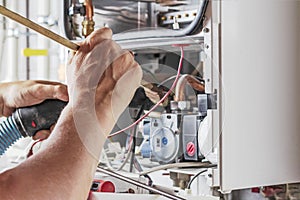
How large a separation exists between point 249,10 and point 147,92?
319 millimetres

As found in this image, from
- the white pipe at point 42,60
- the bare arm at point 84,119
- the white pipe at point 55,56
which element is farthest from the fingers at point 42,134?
the white pipe at point 42,60

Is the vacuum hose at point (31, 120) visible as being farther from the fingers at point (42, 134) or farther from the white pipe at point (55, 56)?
the white pipe at point (55, 56)

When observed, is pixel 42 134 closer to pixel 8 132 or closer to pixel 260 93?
pixel 8 132

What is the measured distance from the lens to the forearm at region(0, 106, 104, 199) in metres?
0.97

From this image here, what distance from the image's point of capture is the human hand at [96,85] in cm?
105

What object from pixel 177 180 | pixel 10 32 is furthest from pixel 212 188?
pixel 10 32

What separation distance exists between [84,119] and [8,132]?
0.98 feet

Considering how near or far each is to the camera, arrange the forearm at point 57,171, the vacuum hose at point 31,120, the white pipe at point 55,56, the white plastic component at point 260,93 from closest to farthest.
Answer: the forearm at point 57,171, the vacuum hose at point 31,120, the white plastic component at point 260,93, the white pipe at point 55,56

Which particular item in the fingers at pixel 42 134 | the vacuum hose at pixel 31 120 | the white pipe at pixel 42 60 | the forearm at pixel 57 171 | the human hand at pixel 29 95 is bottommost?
the forearm at pixel 57 171

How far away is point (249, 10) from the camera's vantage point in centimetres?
141

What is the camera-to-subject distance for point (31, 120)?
124 cm

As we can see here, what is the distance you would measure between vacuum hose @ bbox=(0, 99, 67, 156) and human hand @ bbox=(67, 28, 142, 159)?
6.9 inches

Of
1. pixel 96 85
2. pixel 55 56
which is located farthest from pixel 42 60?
pixel 96 85

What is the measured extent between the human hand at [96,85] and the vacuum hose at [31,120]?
0.57ft
